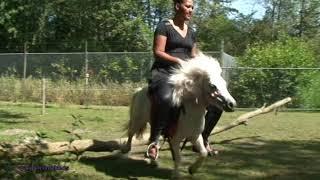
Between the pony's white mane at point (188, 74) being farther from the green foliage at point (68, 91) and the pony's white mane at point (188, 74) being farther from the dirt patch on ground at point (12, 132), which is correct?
the green foliage at point (68, 91)

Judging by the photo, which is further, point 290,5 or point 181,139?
point 290,5

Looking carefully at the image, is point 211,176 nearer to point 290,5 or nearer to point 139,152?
point 139,152

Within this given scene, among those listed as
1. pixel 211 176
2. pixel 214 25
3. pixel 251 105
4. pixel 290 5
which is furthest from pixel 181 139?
pixel 290 5

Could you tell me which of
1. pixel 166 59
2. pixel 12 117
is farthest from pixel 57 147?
pixel 12 117

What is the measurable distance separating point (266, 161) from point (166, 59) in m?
2.19

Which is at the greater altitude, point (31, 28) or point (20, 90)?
point (31, 28)

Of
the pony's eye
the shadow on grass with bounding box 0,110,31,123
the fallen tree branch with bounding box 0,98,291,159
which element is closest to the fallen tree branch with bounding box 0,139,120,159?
the fallen tree branch with bounding box 0,98,291,159

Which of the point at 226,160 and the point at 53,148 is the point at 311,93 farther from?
the point at 53,148

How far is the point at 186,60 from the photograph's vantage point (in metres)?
5.84

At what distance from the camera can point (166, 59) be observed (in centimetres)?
584

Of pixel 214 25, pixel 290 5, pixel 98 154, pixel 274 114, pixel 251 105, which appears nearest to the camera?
pixel 98 154

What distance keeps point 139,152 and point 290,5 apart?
34.6 meters

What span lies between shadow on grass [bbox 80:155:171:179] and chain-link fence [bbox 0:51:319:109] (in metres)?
12.6

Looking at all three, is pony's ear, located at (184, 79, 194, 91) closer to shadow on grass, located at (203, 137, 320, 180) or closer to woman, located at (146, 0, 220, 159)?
woman, located at (146, 0, 220, 159)
